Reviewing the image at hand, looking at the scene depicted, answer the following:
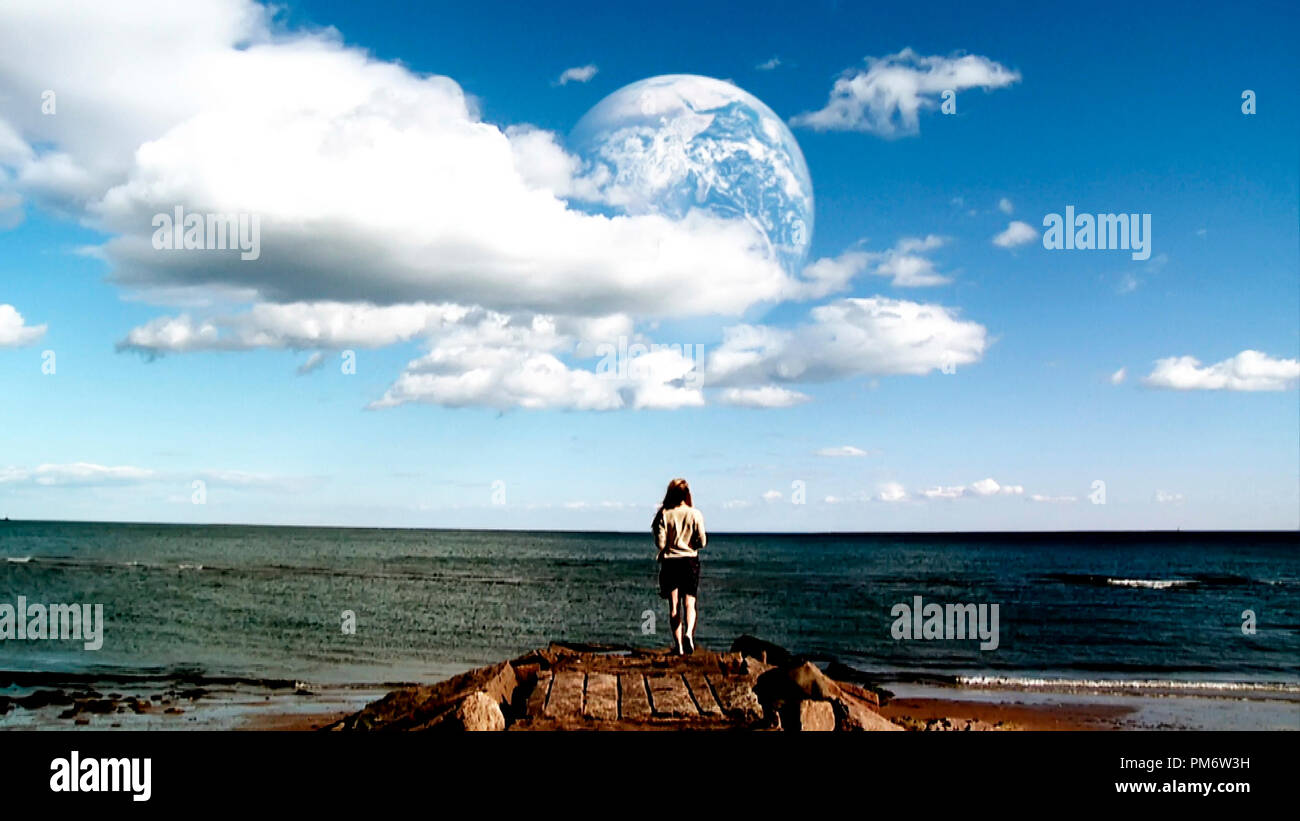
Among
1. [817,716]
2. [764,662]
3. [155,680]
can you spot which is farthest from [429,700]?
[155,680]

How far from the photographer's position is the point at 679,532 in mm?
12977

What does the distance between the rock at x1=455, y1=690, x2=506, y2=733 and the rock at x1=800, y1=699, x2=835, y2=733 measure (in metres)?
3.24

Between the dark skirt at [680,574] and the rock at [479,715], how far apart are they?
3858mm

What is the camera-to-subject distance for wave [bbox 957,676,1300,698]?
2562 centimetres

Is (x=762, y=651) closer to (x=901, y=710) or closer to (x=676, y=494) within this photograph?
(x=901, y=710)

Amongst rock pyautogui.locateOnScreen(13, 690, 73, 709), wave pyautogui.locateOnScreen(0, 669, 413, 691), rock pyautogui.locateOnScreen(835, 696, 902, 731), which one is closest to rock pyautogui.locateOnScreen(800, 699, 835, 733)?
rock pyautogui.locateOnScreen(835, 696, 902, 731)

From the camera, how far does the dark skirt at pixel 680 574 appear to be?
42.8 feet

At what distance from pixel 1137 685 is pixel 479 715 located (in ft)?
79.2

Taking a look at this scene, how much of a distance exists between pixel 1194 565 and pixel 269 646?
4521 inches

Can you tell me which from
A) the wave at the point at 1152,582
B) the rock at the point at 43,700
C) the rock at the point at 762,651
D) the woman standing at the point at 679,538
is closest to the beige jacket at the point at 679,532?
the woman standing at the point at 679,538

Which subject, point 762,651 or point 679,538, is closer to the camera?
point 679,538
